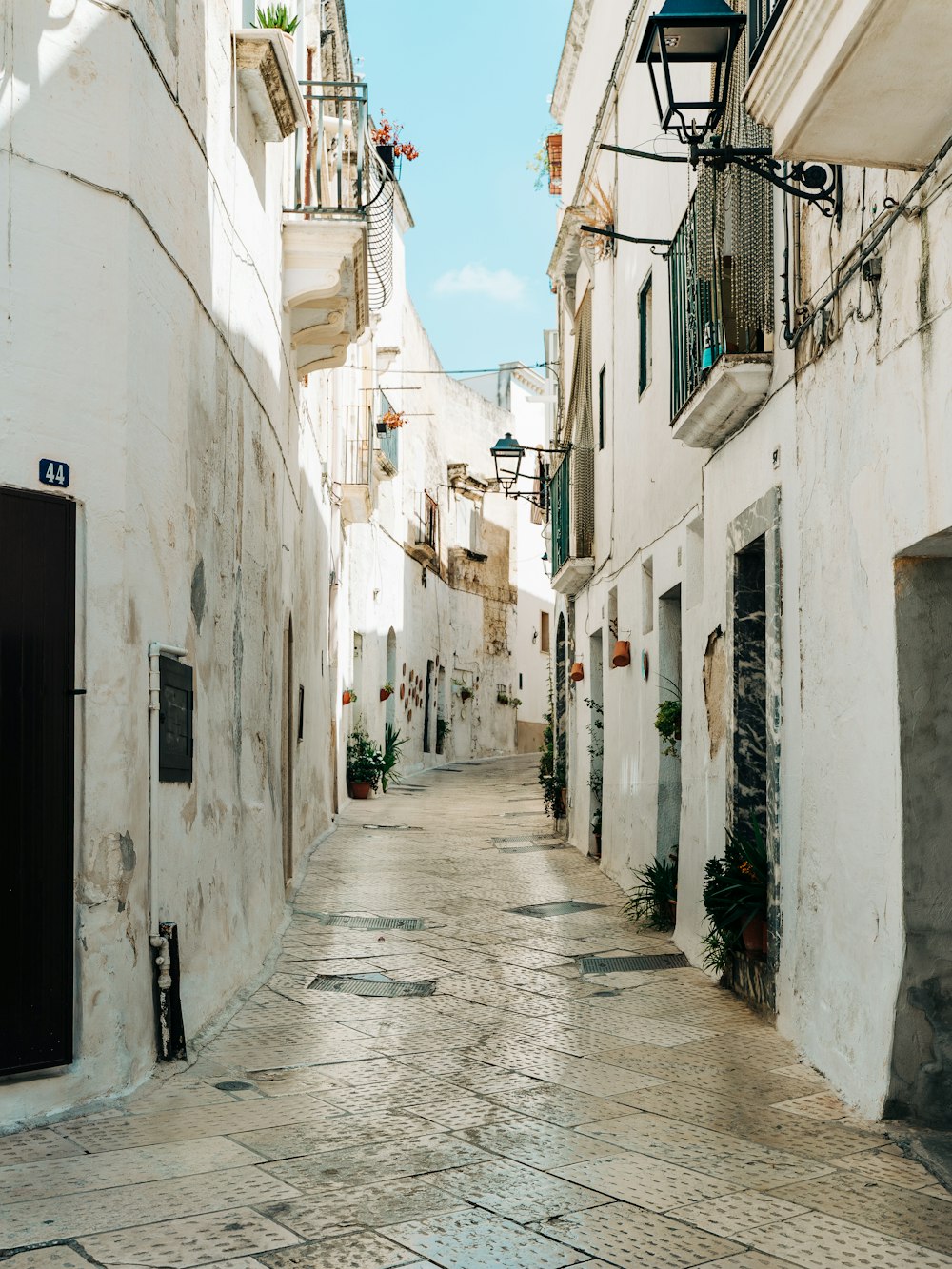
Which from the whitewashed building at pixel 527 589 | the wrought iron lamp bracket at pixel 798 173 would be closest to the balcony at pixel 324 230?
the wrought iron lamp bracket at pixel 798 173

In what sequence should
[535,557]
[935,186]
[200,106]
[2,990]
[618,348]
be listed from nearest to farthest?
[935,186] → [2,990] → [200,106] → [618,348] → [535,557]

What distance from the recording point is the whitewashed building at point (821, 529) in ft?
15.6

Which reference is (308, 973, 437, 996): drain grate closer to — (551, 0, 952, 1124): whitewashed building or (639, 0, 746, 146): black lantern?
(551, 0, 952, 1124): whitewashed building

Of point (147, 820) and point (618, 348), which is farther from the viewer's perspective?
point (618, 348)

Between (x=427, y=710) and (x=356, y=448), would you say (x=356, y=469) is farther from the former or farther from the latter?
(x=427, y=710)

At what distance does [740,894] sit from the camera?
736 cm

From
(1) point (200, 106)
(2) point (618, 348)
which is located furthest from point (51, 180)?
(2) point (618, 348)

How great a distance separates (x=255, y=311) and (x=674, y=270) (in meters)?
2.79

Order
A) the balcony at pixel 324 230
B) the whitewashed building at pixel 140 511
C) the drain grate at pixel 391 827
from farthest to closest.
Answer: the drain grate at pixel 391 827 → the balcony at pixel 324 230 → the whitewashed building at pixel 140 511

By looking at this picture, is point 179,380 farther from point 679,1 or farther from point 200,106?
point 679,1

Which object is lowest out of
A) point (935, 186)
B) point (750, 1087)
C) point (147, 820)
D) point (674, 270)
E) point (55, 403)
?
point (750, 1087)

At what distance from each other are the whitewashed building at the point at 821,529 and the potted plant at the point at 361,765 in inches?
407

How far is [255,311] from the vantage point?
29.7 ft

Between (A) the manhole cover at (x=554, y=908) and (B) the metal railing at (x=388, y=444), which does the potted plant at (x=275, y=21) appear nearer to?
(A) the manhole cover at (x=554, y=908)
